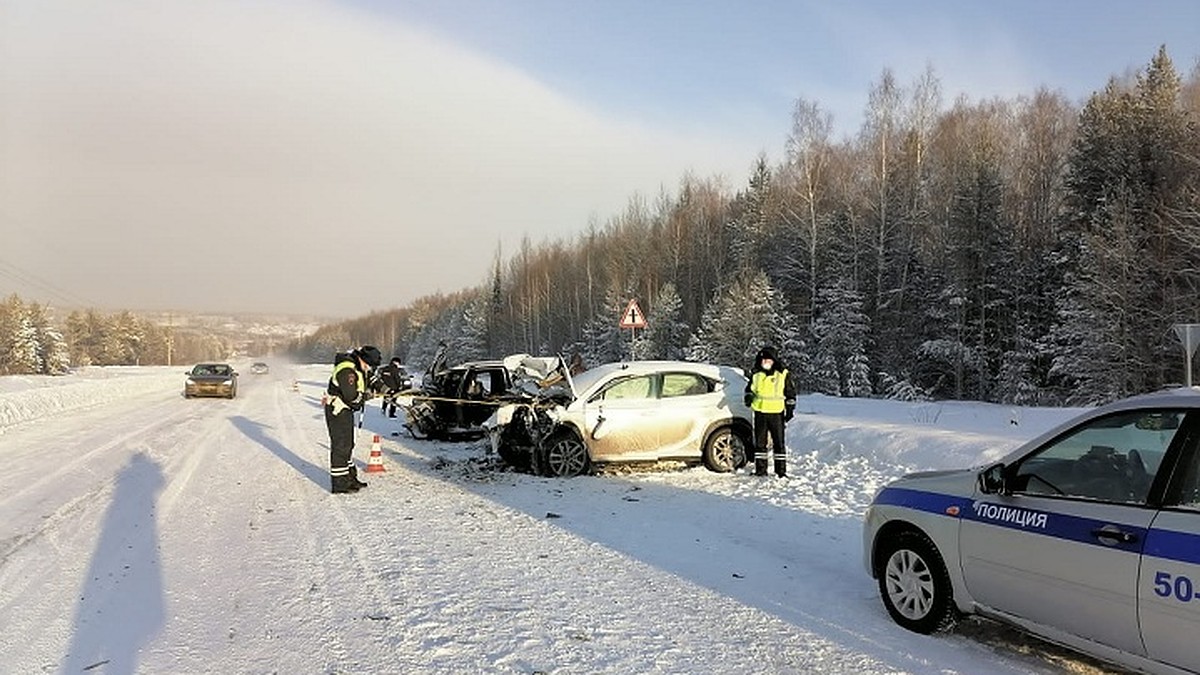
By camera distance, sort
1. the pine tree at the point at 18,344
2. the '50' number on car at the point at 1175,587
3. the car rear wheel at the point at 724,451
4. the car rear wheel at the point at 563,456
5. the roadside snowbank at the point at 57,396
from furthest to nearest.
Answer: the pine tree at the point at 18,344 → the roadside snowbank at the point at 57,396 → the car rear wheel at the point at 724,451 → the car rear wheel at the point at 563,456 → the '50' number on car at the point at 1175,587

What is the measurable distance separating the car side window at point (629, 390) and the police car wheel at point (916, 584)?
6474 mm

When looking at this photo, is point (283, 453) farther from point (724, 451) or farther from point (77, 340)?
point (77, 340)

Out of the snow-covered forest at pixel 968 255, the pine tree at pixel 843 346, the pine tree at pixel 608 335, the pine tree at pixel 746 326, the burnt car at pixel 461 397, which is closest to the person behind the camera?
the burnt car at pixel 461 397

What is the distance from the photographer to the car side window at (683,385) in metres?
12.0

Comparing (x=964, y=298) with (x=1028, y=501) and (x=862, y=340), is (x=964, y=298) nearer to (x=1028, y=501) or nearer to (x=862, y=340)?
(x=862, y=340)

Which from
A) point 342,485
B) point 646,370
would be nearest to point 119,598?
point 342,485

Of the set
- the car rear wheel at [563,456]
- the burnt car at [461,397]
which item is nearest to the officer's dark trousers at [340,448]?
the car rear wheel at [563,456]

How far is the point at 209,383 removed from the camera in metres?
32.0

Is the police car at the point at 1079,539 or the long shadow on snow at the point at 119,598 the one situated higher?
the police car at the point at 1079,539

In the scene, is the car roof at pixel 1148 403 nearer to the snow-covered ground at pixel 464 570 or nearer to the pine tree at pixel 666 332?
the snow-covered ground at pixel 464 570

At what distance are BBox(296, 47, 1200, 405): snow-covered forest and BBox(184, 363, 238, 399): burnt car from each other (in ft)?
73.5

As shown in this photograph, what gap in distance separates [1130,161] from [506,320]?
209 ft

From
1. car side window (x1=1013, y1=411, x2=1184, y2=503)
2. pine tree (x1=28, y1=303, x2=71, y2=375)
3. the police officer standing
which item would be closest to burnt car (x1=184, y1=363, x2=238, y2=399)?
the police officer standing

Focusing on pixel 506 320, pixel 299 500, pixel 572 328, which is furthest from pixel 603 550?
pixel 506 320
